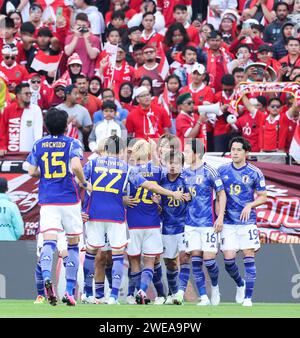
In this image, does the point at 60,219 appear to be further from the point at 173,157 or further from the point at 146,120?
the point at 146,120

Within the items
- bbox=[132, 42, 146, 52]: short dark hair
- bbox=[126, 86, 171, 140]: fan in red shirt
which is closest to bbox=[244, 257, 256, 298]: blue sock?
bbox=[126, 86, 171, 140]: fan in red shirt

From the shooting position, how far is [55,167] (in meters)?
14.5

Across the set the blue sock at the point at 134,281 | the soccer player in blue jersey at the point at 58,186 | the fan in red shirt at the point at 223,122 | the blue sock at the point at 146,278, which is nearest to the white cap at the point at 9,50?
the fan in red shirt at the point at 223,122

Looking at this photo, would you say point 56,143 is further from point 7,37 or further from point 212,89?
point 7,37

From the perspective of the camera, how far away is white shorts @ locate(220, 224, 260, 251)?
628 inches

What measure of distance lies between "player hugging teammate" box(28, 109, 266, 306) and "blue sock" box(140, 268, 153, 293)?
1 centimetres

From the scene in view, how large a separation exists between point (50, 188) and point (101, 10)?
1105cm

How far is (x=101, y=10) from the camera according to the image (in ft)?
81.9

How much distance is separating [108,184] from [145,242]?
1163 millimetres

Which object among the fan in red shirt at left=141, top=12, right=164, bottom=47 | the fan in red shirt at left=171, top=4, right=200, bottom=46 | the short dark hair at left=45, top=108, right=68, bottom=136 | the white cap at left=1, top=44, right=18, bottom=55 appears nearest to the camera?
the short dark hair at left=45, top=108, right=68, bottom=136

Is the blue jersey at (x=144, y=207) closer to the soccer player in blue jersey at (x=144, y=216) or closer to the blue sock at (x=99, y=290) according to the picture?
the soccer player in blue jersey at (x=144, y=216)

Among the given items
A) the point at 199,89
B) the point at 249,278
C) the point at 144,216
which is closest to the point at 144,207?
the point at 144,216

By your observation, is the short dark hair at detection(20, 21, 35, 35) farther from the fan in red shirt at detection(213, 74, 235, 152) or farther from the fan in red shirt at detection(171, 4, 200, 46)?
the fan in red shirt at detection(213, 74, 235, 152)
